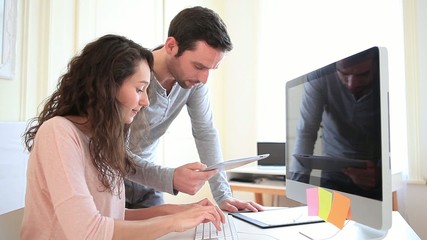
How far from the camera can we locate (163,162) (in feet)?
8.04

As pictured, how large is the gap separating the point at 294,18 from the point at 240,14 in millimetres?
527

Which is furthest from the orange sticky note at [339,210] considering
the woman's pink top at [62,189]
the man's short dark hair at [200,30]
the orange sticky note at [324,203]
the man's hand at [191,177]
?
the man's short dark hair at [200,30]

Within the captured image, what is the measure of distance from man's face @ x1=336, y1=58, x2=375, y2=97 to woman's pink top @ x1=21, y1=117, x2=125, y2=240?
2.03 feet

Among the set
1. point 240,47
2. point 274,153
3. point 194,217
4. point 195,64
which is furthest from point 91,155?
point 240,47

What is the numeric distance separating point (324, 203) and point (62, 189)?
1.94 ft

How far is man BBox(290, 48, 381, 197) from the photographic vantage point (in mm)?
738

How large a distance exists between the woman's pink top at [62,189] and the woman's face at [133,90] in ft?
0.40

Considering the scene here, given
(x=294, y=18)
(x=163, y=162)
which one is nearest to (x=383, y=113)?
(x=163, y=162)

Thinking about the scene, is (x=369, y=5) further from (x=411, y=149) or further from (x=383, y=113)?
(x=383, y=113)

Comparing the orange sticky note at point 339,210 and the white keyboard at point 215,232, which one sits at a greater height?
the orange sticky note at point 339,210

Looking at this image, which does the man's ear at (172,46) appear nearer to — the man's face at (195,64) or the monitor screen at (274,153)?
the man's face at (195,64)

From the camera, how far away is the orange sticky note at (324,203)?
0.82 m

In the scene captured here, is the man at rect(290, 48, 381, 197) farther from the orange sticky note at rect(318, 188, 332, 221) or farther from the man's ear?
the man's ear

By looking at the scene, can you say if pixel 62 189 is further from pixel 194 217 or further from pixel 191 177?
pixel 191 177
